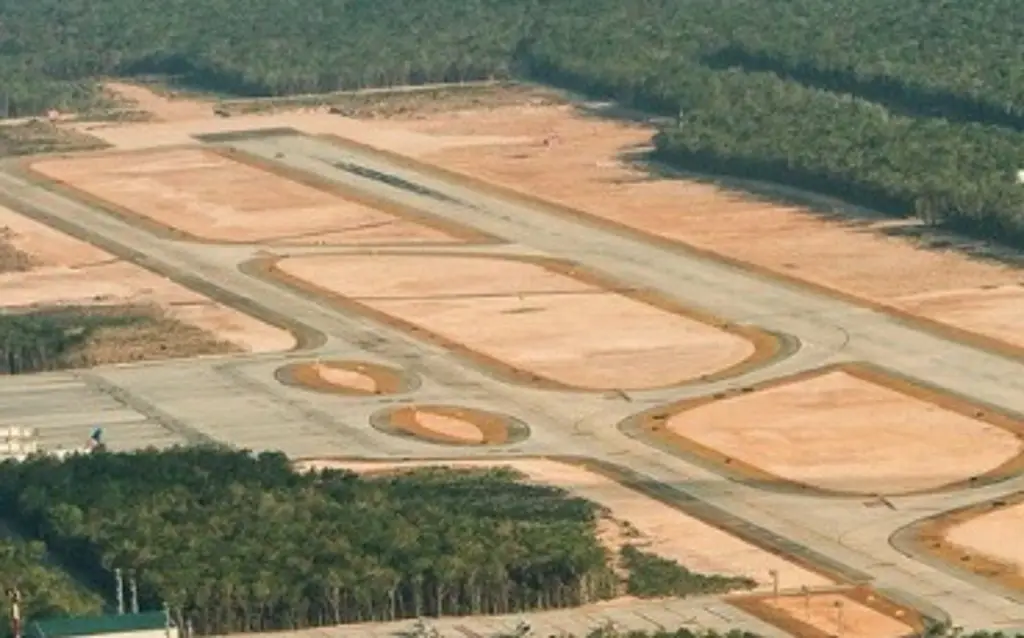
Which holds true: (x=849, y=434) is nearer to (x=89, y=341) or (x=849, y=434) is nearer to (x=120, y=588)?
(x=89, y=341)

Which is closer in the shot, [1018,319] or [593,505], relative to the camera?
[593,505]

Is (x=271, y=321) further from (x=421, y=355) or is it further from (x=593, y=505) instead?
(x=593, y=505)

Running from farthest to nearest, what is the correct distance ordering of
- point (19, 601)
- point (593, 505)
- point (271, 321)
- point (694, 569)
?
point (271, 321), point (593, 505), point (694, 569), point (19, 601)

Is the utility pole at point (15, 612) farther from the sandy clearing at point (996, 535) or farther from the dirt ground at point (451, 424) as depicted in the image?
the dirt ground at point (451, 424)

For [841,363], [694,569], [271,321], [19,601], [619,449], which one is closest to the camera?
[19,601]

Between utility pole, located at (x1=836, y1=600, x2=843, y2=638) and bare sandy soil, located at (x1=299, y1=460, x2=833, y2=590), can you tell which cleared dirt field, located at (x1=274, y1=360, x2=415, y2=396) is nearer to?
bare sandy soil, located at (x1=299, y1=460, x2=833, y2=590)

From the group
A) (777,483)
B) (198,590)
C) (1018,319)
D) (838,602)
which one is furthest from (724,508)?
(1018,319)

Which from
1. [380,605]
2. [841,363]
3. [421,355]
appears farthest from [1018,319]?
[380,605]
